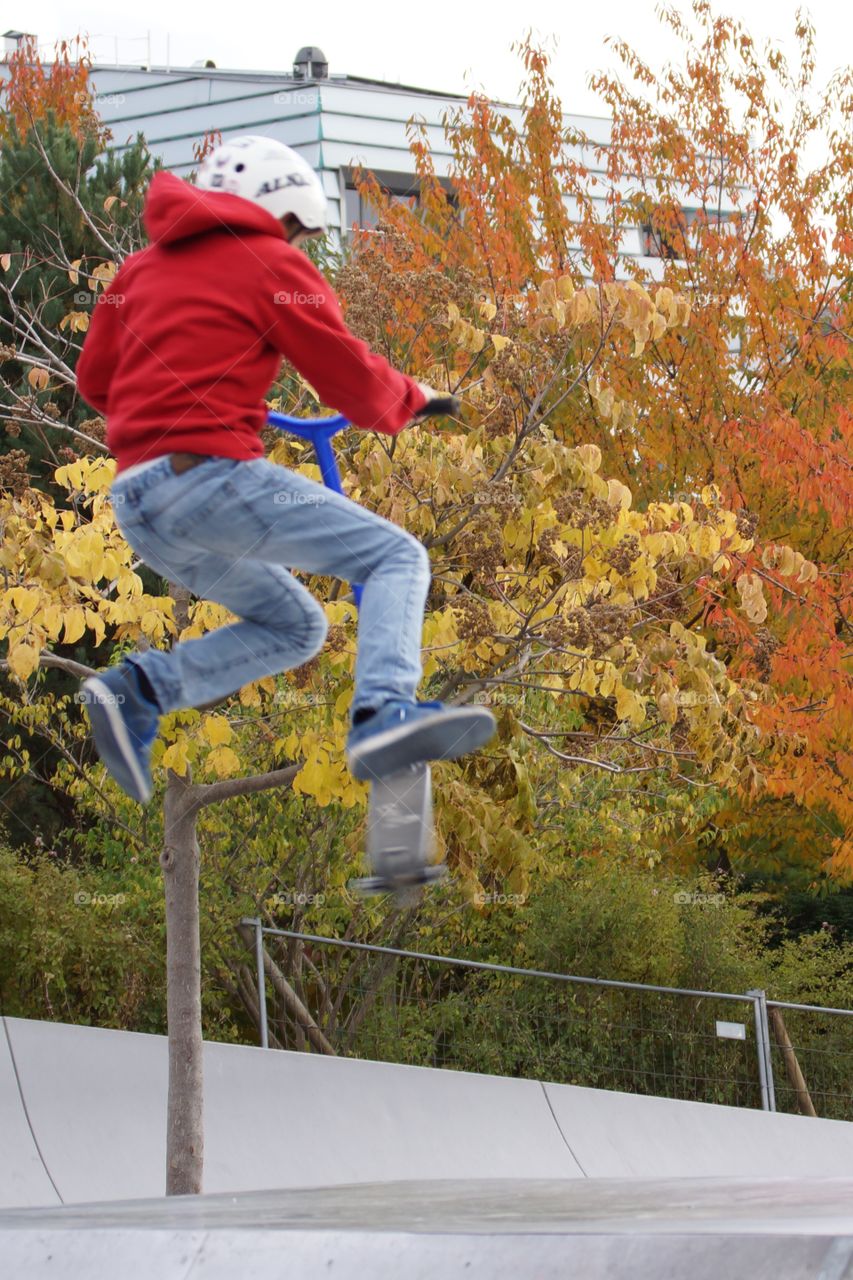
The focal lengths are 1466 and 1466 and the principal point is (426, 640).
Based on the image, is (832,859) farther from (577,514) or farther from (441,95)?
(441,95)

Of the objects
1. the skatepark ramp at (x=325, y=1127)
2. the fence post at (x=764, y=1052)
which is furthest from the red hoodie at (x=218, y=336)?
the fence post at (x=764, y=1052)

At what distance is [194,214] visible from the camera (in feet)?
12.5

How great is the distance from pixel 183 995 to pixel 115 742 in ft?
16.3

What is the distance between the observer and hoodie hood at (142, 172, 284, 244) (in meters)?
3.81

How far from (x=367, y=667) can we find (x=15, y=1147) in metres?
7.35

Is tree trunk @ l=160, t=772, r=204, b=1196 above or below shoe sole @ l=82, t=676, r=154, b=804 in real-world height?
below

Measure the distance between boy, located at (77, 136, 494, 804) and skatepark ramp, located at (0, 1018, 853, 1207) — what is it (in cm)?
651

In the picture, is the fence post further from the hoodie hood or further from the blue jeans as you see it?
the hoodie hood

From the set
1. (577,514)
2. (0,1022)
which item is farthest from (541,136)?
(0,1022)

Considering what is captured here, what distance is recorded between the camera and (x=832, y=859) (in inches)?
482

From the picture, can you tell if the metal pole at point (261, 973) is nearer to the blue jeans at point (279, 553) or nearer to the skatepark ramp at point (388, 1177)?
the skatepark ramp at point (388, 1177)

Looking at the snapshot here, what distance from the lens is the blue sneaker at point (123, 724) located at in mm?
4250

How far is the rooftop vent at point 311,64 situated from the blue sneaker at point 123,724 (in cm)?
3112

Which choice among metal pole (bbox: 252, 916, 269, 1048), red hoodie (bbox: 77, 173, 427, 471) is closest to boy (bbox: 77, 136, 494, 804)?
red hoodie (bbox: 77, 173, 427, 471)
